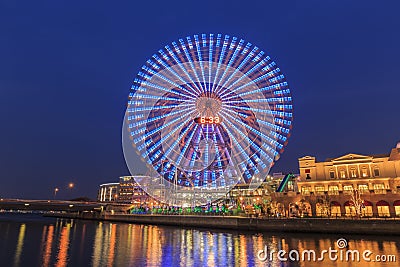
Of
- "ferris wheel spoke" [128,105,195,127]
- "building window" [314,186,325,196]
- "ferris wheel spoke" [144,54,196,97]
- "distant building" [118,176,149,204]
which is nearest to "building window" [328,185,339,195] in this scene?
"building window" [314,186,325,196]

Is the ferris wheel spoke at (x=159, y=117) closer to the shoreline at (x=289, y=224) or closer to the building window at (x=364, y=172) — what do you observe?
the shoreline at (x=289, y=224)

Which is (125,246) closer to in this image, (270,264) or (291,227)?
(270,264)

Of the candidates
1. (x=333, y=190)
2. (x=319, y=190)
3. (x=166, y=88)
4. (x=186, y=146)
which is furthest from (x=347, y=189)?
(x=166, y=88)

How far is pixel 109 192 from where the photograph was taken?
617ft

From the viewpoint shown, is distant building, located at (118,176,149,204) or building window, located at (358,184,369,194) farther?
distant building, located at (118,176,149,204)

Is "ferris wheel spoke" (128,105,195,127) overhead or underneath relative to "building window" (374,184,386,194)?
overhead

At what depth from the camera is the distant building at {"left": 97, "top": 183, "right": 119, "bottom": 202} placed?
7115 inches

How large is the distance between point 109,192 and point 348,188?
157 m

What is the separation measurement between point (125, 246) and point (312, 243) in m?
18.8

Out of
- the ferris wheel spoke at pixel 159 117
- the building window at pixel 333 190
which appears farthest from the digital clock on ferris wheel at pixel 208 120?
the building window at pixel 333 190

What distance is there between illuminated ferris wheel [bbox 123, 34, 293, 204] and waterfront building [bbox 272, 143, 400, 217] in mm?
14772

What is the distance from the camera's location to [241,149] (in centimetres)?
4662

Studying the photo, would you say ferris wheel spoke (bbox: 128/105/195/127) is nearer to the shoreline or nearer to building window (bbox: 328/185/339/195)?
the shoreline

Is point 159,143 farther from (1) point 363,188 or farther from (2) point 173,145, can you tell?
(1) point 363,188
